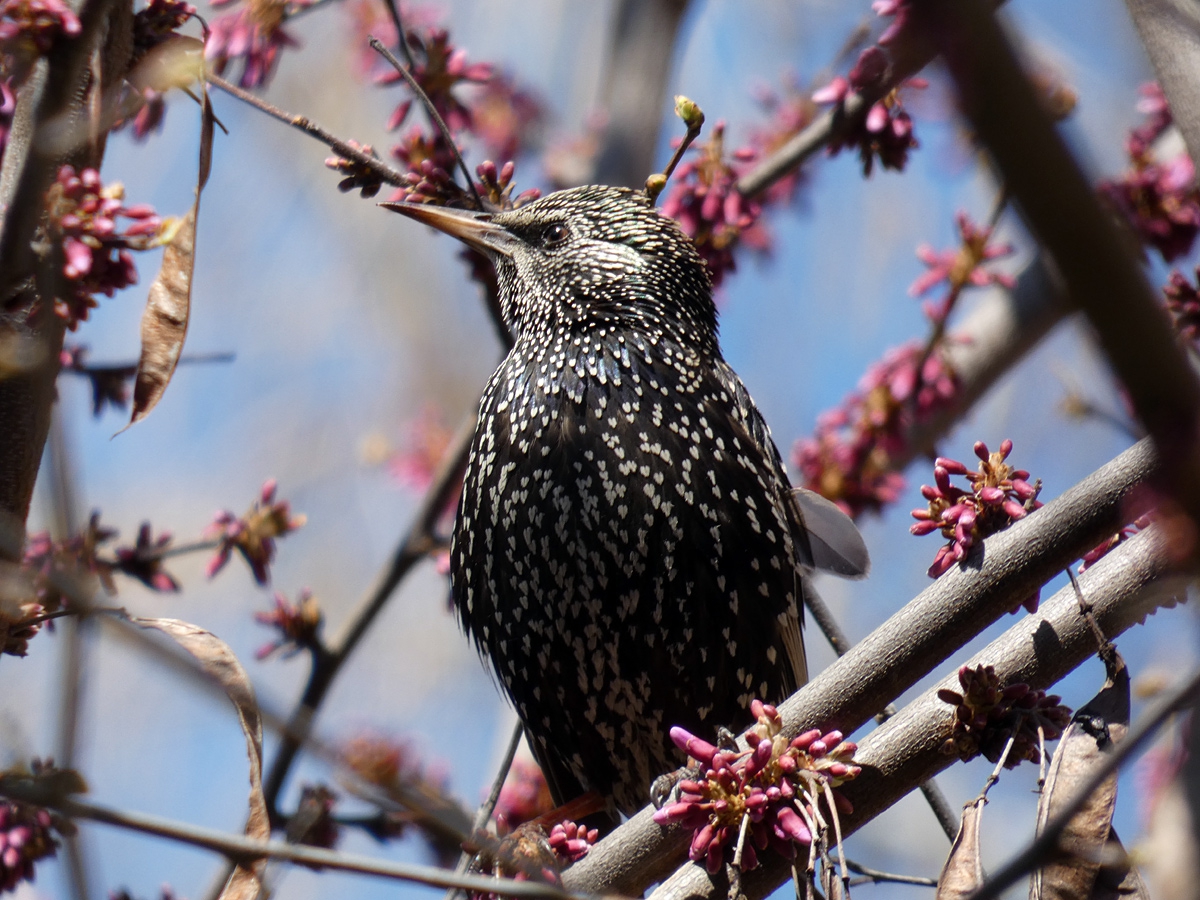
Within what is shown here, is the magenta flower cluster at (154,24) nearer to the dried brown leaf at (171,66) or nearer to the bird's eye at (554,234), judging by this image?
the dried brown leaf at (171,66)

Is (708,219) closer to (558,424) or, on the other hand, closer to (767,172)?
(767,172)

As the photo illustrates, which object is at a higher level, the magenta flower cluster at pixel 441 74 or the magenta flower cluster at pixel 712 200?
the magenta flower cluster at pixel 441 74

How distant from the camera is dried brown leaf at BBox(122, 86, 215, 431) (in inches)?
91.7

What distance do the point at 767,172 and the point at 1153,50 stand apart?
1.77 meters

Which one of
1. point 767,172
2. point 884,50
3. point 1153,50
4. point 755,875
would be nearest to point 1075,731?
point 755,875

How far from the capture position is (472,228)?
3.56m

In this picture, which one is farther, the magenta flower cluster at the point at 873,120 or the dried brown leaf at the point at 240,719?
the magenta flower cluster at the point at 873,120

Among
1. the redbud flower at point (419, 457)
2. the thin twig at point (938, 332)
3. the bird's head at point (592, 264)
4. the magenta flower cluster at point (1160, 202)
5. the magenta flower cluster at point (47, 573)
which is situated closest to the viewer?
the magenta flower cluster at point (47, 573)

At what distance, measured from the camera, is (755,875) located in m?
2.15

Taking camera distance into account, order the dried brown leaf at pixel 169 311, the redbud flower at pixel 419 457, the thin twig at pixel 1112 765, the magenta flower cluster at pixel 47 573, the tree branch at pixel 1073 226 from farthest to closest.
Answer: the redbud flower at pixel 419 457 < the dried brown leaf at pixel 169 311 < the magenta flower cluster at pixel 47 573 < the thin twig at pixel 1112 765 < the tree branch at pixel 1073 226

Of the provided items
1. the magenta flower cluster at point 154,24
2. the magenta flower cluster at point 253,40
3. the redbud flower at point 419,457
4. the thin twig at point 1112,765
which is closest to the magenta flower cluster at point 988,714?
the thin twig at point 1112,765

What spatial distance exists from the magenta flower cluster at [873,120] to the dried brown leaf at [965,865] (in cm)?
182

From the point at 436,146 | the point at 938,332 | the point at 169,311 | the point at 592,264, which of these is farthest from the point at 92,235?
the point at 938,332

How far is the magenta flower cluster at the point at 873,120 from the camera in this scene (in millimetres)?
3125
